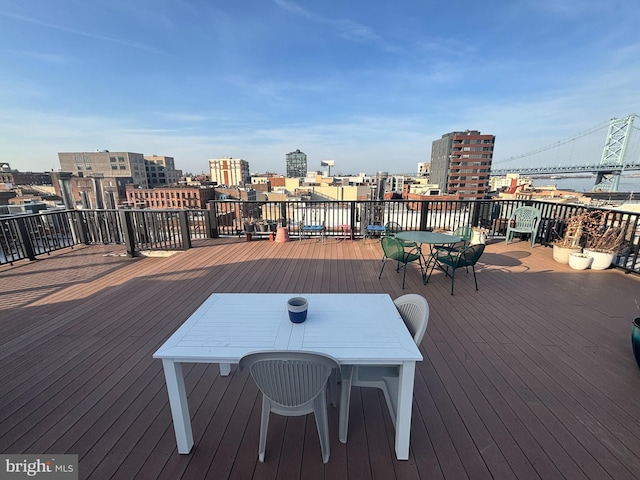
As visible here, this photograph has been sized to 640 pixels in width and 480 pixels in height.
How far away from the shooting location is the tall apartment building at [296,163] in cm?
8538

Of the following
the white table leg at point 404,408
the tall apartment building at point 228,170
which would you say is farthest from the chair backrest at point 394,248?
the tall apartment building at point 228,170

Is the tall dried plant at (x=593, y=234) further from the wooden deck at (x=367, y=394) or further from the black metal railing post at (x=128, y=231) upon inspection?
the black metal railing post at (x=128, y=231)

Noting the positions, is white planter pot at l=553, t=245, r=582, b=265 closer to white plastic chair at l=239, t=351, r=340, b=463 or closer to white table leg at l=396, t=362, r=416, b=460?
white table leg at l=396, t=362, r=416, b=460

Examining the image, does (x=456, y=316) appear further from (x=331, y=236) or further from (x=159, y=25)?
(x=159, y=25)

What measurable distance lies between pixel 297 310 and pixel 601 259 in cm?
549

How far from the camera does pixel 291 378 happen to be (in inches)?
43.6

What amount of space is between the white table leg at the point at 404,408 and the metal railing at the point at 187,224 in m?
4.95

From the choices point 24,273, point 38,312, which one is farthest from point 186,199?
point 38,312

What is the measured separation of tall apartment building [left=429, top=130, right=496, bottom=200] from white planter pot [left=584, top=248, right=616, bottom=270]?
52691mm

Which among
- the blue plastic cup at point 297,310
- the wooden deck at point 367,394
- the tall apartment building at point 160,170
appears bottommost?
the wooden deck at point 367,394

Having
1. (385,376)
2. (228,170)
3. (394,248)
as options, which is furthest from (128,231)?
(228,170)

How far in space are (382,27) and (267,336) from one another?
31.9ft

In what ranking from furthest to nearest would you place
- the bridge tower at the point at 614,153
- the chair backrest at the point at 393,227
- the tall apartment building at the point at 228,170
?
the tall apartment building at the point at 228,170 < the bridge tower at the point at 614,153 < the chair backrest at the point at 393,227

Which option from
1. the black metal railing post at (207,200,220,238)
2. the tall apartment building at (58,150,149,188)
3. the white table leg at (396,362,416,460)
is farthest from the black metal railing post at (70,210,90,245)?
the tall apartment building at (58,150,149,188)
